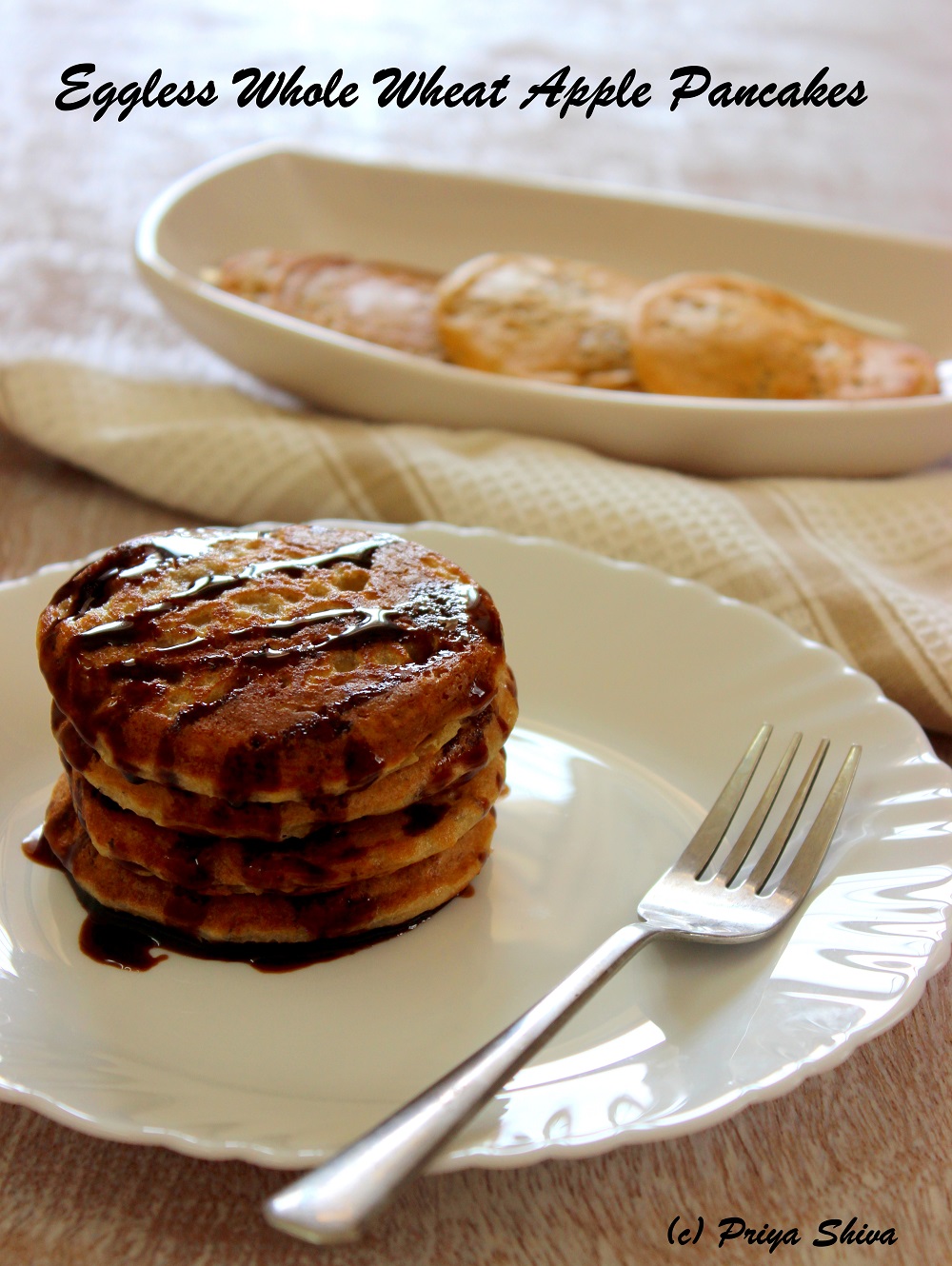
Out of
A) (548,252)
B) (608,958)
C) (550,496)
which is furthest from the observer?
(548,252)

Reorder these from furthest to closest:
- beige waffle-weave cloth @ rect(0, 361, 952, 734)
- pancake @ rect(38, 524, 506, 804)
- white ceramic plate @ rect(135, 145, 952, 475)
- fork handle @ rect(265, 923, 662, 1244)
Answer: white ceramic plate @ rect(135, 145, 952, 475), beige waffle-weave cloth @ rect(0, 361, 952, 734), pancake @ rect(38, 524, 506, 804), fork handle @ rect(265, 923, 662, 1244)

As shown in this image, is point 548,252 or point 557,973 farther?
point 548,252

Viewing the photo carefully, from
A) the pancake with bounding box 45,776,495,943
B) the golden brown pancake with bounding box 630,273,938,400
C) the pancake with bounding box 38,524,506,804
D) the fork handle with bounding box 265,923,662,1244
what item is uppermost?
the pancake with bounding box 38,524,506,804

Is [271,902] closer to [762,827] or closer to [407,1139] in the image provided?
[407,1139]

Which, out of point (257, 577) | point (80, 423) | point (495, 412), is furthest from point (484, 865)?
point (80, 423)

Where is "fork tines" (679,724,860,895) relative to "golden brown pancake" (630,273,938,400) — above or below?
below

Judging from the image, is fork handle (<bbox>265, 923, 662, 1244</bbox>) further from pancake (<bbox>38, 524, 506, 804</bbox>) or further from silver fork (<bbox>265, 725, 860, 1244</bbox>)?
pancake (<bbox>38, 524, 506, 804</bbox>)

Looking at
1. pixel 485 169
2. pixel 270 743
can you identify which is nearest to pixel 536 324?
pixel 485 169

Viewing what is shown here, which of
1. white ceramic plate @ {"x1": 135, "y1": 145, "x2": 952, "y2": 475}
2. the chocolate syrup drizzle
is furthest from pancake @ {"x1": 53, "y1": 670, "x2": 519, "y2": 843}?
white ceramic plate @ {"x1": 135, "y1": 145, "x2": 952, "y2": 475}
